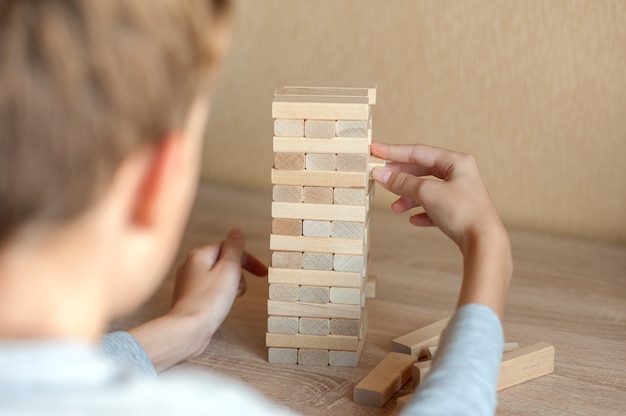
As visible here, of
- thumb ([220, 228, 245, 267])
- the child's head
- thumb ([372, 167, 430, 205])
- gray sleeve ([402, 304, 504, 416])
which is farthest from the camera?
thumb ([220, 228, 245, 267])

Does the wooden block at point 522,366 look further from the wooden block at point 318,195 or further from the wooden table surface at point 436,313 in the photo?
the wooden block at point 318,195

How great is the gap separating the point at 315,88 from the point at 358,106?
0.24ft

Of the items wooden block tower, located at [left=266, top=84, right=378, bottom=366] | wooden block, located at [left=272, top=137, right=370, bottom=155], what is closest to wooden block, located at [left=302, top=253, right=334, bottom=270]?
wooden block tower, located at [left=266, top=84, right=378, bottom=366]

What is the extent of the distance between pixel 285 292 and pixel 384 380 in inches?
5.1

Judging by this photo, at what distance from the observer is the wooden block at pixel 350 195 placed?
2.67 feet

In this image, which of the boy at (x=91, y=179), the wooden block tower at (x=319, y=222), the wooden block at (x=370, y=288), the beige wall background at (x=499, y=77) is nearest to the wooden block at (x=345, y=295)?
the wooden block tower at (x=319, y=222)

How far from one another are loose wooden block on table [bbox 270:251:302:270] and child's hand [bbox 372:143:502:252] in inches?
4.4

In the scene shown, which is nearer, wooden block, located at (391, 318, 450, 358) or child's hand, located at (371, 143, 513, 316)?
child's hand, located at (371, 143, 513, 316)

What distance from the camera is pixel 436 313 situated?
0.98 m

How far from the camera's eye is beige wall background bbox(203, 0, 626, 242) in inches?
47.0

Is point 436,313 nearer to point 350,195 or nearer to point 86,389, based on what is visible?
point 350,195

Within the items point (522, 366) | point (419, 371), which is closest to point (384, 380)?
point (419, 371)

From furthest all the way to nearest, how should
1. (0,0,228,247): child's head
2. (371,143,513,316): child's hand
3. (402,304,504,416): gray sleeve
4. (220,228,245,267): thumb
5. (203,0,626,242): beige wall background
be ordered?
Result: (203,0,626,242): beige wall background, (220,228,245,267): thumb, (371,143,513,316): child's hand, (402,304,504,416): gray sleeve, (0,0,228,247): child's head

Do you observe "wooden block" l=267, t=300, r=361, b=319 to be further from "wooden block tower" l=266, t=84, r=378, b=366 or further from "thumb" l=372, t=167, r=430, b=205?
"thumb" l=372, t=167, r=430, b=205
